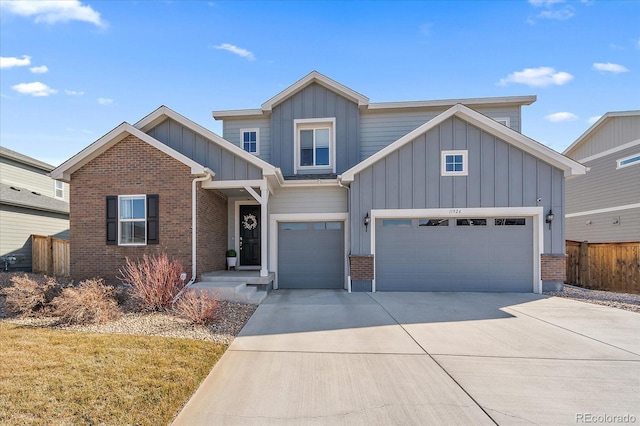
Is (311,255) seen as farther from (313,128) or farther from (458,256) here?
(313,128)

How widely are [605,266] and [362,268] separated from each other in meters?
8.61

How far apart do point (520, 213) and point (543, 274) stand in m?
2.02

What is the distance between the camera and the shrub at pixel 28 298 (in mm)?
6156

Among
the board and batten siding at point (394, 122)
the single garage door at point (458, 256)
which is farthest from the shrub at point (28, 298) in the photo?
the board and batten siding at point (394, 122)

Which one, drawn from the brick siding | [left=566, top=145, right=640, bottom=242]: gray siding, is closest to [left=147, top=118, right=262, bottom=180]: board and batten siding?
the brick siding

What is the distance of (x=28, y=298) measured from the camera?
623 cm

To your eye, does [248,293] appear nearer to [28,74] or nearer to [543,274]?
[543,274]

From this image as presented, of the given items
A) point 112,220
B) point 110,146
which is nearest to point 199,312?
point 112,220

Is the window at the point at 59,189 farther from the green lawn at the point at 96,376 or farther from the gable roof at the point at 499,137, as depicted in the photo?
the gable roof at the point at 499,137

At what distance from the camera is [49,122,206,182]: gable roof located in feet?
27.9

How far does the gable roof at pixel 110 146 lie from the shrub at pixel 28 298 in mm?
3650

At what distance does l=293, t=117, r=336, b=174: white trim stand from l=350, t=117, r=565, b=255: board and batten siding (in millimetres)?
2218

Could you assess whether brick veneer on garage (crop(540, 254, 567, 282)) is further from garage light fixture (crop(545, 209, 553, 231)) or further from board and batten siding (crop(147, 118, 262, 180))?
board and batten siding (crop(147, 118, 262, 180))

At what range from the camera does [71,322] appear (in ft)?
19.0
